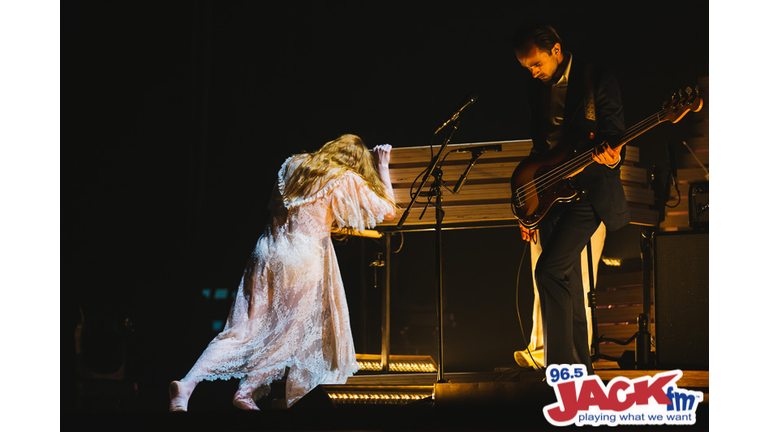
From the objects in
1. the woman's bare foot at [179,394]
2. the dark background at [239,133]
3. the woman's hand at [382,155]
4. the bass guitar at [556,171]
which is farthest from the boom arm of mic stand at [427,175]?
the woman's bare foot at [179,394]

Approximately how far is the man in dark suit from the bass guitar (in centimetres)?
4

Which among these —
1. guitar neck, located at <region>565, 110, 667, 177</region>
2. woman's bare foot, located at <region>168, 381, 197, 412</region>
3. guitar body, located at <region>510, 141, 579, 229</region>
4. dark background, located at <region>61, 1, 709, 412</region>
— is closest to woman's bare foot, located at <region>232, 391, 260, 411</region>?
woman's bare foot, located at <region>168, 381, 197, 412</region>

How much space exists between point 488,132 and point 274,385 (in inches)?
94.9

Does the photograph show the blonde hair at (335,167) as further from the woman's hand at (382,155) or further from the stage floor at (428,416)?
the stage floor at (428,416)

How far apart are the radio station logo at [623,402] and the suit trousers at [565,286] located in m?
0.18

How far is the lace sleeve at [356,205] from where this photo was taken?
468 cm

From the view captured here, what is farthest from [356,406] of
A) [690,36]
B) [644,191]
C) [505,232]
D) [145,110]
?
[690,36]

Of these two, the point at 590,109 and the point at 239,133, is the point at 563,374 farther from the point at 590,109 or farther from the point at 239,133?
Answer: the point at 239,133

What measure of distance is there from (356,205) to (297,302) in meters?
0.75

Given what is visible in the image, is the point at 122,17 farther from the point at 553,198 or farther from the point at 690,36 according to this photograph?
the point at 690,36

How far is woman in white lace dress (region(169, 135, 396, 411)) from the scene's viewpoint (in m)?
4.39

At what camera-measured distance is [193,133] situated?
18.1 ft

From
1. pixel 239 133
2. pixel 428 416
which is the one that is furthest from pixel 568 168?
pixel 239 133

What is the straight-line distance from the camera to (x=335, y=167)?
15.6ft
